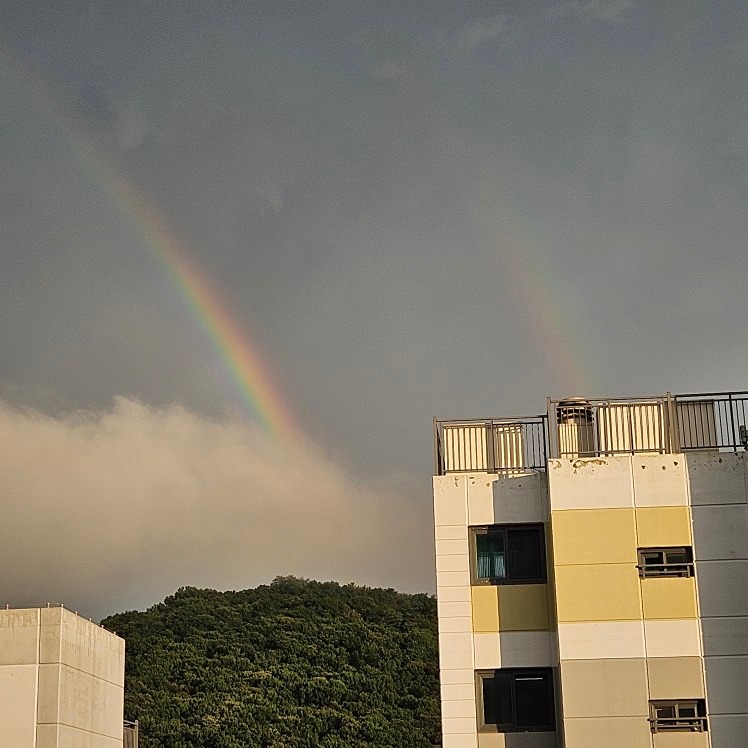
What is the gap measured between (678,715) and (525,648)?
3.74 m

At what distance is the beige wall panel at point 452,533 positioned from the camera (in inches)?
1145

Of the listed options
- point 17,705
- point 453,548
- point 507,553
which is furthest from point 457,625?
point 17,705

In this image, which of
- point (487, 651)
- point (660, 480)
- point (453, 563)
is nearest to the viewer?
point (660, 480)

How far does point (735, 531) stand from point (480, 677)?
263 inches

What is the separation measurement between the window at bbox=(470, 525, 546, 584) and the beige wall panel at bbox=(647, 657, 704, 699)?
3481mm

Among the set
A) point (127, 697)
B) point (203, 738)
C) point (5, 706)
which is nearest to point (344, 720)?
point (203, 738)

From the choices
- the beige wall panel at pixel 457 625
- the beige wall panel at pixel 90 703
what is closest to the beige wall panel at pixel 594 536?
the beige wall panel at pixel 457 625

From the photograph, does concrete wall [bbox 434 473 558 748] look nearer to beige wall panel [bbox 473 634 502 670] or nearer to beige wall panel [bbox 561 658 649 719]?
beige wall panel [bbox 473 634 502 670]

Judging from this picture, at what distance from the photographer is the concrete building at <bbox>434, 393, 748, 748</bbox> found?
26.7m

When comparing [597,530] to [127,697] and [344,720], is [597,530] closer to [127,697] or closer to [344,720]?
[344,720]

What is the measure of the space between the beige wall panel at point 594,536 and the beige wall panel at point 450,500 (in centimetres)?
238

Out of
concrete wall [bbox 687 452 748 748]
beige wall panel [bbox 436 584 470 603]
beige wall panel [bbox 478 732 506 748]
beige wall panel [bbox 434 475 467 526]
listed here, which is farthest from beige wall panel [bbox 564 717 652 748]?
beige wall panel [bbox 434 475 467 526]

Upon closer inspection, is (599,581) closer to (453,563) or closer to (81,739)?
(453,563)

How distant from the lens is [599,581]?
90.4 feet
